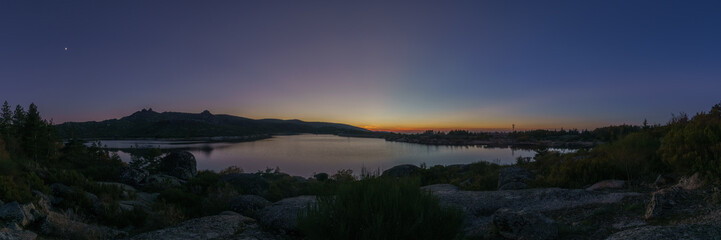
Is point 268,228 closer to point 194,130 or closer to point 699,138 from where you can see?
point 699,138

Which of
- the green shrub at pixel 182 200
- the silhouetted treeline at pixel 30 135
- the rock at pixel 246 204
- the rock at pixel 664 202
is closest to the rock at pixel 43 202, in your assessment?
the green shrub at pixel 182 200

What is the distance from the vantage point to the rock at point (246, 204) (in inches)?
380

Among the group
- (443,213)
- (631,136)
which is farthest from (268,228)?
(631,136)

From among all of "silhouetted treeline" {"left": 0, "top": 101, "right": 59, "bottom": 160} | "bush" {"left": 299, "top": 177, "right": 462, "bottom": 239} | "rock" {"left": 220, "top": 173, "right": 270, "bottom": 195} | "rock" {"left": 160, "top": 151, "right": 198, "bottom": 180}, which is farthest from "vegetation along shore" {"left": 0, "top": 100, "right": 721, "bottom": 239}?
"silhouetted treeline" {"left": 0, "top": 101, "right": 59, "bottom": 160}

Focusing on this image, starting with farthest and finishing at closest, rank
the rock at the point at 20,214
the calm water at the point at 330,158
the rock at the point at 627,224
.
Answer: the calm water at the point at 330,158, the rock at the point at 20,214, the rock at the point at 627,224

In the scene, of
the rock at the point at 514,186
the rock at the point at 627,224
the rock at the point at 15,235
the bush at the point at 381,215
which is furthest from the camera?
the rock at the point at 514,186

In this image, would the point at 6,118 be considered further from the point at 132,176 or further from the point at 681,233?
the point at 681,233

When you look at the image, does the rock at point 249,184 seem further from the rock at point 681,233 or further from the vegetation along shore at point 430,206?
the rock at point 681,233

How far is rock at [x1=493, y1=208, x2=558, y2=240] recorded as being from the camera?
542 cm

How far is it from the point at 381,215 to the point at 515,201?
21.8ft

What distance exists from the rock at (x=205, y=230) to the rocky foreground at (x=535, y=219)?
0.06 feet

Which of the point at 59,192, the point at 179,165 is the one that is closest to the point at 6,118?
the point at 179,165

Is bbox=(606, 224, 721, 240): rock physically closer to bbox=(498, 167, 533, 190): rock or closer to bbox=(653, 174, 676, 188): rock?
bbox=(653, 174, 676, 188): rock

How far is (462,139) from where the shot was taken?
73.9 meters
